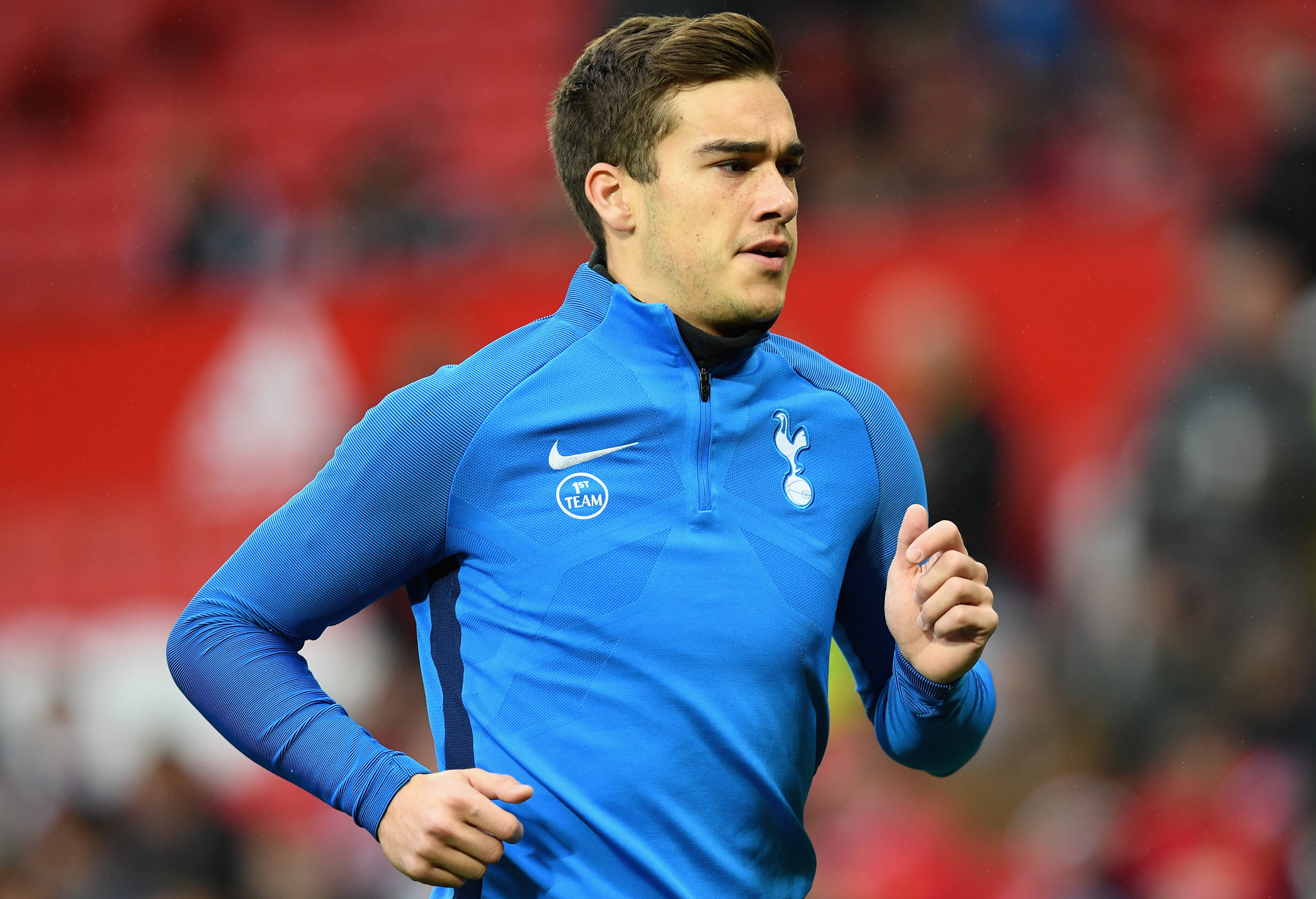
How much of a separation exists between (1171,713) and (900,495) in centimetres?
354

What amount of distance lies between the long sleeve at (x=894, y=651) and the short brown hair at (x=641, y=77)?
55 cm

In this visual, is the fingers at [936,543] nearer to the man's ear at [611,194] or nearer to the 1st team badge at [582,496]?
the 1st team badge at [582,496]

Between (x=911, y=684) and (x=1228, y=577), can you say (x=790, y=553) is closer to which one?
(x=911, y=684)

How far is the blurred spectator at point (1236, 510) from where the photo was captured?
535 cm

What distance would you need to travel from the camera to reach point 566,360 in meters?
2.27

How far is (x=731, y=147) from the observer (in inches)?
88.9

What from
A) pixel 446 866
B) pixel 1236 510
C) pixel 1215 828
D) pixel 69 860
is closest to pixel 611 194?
pixel 446 866

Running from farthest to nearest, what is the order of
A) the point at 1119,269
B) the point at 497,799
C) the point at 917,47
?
the point at 917,47, the point at 1119,269, the point at 497,799

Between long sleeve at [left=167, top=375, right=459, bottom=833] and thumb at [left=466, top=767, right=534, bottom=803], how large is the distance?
177 millimetres

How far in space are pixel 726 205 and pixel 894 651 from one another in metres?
0.77


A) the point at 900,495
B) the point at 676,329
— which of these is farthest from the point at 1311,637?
the point at 676,329

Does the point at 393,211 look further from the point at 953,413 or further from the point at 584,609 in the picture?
the point at 584,609

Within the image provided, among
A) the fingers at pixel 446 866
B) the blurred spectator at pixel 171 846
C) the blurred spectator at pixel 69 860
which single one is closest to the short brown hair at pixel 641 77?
the fingers at pixel 446 866

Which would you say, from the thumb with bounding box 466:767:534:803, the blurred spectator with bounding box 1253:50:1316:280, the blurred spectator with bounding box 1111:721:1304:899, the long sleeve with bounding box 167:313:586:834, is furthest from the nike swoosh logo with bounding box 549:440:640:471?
the blurred spectator with bounding box 1253:50:1316:280
